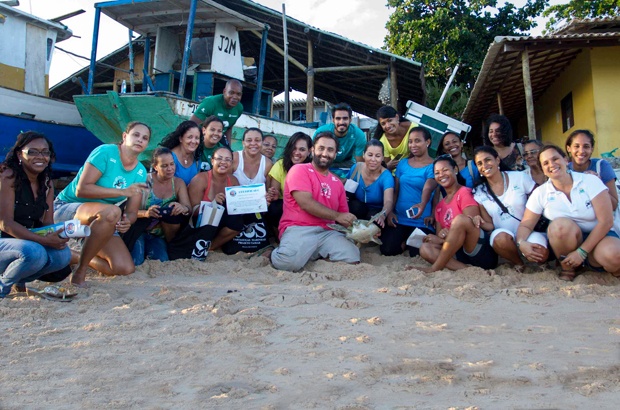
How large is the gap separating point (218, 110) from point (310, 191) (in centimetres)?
230

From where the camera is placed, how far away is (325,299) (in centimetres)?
355

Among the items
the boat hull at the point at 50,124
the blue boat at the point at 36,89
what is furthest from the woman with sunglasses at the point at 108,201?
the blue boat at the point at 36,89

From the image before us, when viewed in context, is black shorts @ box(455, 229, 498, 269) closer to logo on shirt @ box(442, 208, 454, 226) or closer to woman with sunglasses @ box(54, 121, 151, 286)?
logo on shirt @ box(442, 208, 454, 226)

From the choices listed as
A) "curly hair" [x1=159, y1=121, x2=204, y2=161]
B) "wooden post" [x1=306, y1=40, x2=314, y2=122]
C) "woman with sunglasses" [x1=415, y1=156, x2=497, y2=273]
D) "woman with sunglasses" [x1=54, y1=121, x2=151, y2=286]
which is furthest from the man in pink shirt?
"wooden post" [x1=306, y1=40, x2=314, y2=122]

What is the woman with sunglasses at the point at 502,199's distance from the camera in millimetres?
4349

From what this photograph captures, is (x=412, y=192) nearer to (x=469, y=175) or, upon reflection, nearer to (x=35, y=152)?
(x=469, y=175)

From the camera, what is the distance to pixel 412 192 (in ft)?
17.0

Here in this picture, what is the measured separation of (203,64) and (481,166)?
7.05 meters

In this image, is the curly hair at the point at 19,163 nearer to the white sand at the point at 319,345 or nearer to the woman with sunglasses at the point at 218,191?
the white sand at the point at 319,345

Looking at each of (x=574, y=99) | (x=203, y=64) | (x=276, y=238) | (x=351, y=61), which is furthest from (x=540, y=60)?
(x=276, y=238)

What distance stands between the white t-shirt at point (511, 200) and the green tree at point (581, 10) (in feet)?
39.2

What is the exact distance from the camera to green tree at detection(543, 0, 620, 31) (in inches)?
574

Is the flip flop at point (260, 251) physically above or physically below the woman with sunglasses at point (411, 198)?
below

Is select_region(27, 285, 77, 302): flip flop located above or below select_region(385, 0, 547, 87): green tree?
below
